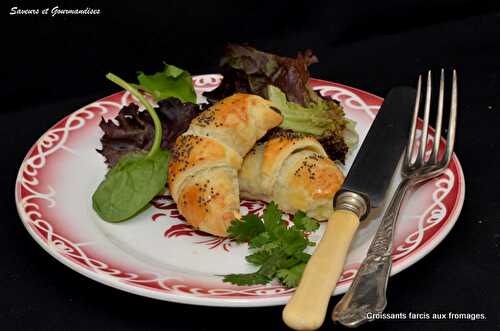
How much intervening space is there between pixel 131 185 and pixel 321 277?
0.81 meters

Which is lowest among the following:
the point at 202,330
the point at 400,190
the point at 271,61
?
the point at 202,330

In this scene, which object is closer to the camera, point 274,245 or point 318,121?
point 274,245

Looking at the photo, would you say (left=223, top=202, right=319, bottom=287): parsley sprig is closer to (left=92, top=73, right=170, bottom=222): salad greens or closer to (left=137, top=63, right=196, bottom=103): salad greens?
(left=92, top=73, right=170, bottom=222): salad greens

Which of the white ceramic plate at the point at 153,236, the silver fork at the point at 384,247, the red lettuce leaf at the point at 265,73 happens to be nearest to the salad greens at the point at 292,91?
the red lettuce leaf at the point at 265,73

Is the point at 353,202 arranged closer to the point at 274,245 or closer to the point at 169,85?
the point at 274,245

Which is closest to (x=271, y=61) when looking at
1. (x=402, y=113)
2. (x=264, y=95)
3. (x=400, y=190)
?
(x=264, y=95)

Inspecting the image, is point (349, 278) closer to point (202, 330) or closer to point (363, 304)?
point (363, 304)

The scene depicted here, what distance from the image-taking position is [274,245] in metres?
1.96

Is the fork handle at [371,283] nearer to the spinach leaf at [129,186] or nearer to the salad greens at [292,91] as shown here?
the salad greens at [292,91]

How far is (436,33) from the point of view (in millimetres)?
3756

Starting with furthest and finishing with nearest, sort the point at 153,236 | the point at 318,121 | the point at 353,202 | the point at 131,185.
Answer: the point at 318,121, the point at 131,185, the point at 153,236, the point at 353,202

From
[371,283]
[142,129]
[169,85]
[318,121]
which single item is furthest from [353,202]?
[169,85]

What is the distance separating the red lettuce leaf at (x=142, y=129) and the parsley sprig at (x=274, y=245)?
0.56 metres

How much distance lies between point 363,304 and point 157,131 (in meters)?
1.02
